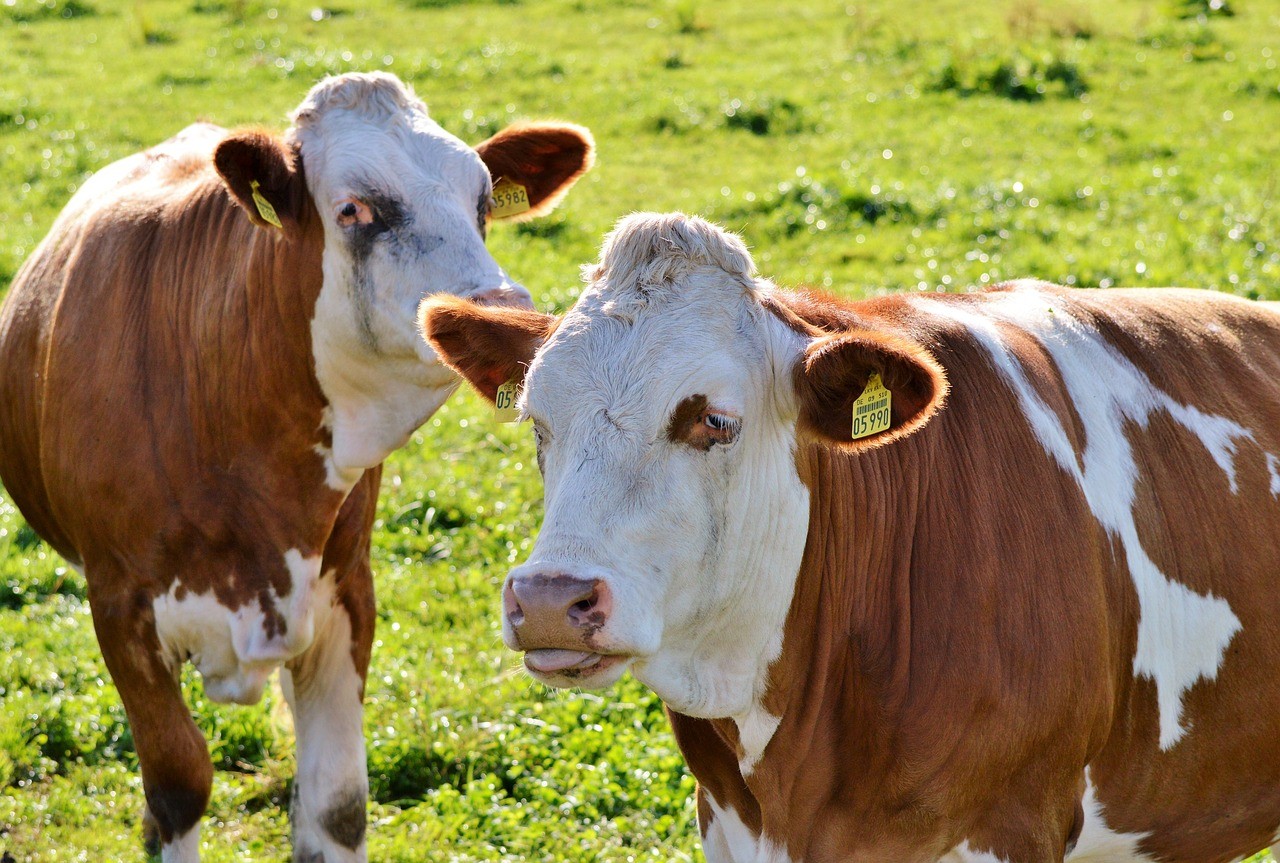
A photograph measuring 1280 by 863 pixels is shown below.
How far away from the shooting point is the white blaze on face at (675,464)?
3.07 m

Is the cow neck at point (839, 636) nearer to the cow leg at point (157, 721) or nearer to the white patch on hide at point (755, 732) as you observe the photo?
the white patch on hide at point (755, 732)

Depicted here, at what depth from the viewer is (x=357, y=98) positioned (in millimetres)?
4816

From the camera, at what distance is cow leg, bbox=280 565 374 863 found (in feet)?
A: 16.6

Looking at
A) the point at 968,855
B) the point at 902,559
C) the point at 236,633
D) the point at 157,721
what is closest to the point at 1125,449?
the point at 902,559

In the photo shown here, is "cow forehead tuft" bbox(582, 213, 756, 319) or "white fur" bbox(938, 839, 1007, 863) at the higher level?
"cow forehead tuft" bbox(582, 213, 756, 319)

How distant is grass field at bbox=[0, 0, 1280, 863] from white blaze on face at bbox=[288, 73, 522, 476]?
3.41ft

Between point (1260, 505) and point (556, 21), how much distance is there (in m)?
15.4

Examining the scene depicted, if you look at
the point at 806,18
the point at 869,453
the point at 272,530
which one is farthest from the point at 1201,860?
the point at 806,18

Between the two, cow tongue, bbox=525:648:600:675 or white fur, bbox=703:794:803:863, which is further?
white fur, bbox=703:794:803:863

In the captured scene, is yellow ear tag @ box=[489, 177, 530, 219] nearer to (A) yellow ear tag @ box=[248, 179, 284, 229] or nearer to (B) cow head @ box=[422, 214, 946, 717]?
(A) yellow ear tag @ box=[248, 179, 284, 229]

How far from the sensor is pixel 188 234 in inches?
198

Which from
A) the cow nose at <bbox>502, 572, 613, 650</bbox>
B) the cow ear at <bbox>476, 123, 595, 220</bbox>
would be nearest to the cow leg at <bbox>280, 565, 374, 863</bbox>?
the cow ear at <bbox>476, 123, 595, 220</bbox>

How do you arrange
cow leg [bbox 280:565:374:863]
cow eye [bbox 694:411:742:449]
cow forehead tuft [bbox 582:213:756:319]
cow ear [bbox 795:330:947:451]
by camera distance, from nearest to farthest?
cow ear [bbox 795:330:947:451], cow eye [bbox 694:411:742:449], cow forehead tuft [bbox 582:213:756:319], cow leg [bbox 280:565:374:863]

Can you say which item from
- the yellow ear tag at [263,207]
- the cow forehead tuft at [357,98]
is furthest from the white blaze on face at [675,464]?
the cow forehead tuft at [357,98]
